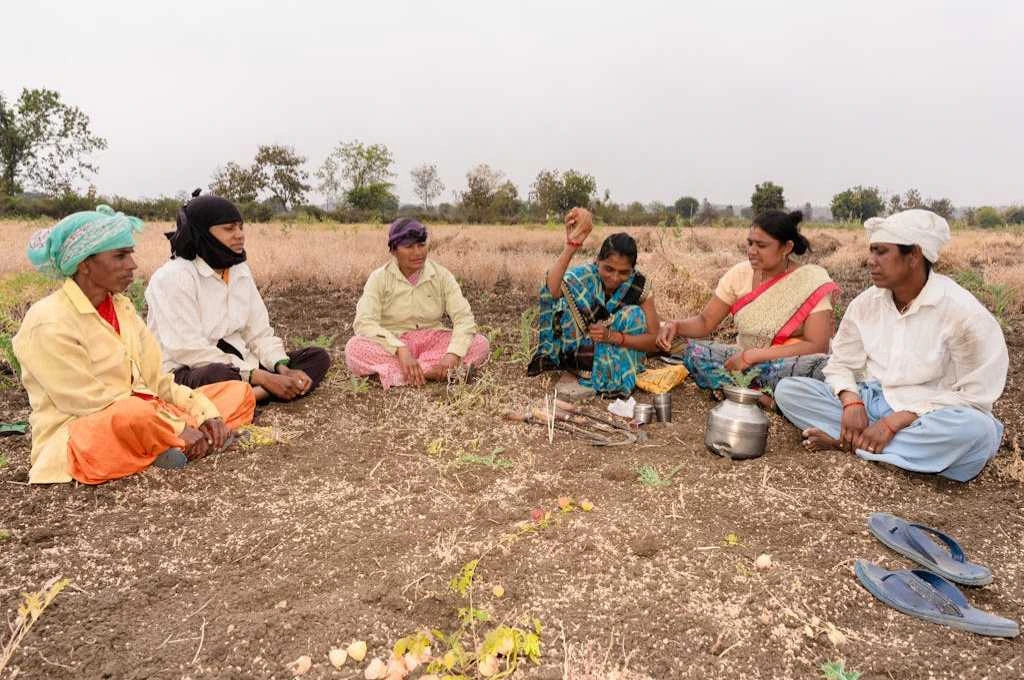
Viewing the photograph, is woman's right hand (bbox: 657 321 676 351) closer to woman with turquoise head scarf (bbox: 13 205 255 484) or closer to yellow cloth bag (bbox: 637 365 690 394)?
yellow cloth bag (bbox: 637 365 690 394)

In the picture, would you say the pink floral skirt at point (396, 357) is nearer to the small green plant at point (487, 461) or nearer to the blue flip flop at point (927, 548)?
the small green plant at point (487, 461)

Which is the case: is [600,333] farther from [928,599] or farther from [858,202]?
[858,202]

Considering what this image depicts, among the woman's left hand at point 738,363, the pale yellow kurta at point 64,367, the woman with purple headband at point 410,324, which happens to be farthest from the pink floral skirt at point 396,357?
the woman's left hand at point 738,363

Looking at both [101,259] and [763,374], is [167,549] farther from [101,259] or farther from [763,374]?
[763,374]

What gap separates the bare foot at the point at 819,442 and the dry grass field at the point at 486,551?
0.10 meters

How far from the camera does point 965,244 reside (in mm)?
12039

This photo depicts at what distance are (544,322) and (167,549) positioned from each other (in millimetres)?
2615

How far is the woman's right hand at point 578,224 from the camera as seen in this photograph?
391cm

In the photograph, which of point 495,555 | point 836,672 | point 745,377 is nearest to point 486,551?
point 495,555

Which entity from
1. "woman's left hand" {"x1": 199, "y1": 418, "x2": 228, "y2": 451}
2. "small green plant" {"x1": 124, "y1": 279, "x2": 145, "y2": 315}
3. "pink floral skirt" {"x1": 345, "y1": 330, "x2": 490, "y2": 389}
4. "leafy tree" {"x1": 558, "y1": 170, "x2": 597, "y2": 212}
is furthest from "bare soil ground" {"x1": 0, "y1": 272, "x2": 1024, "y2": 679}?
"leafy tree" {"x1": 558, "y1": 170, "x2": 597, "y2": 212}

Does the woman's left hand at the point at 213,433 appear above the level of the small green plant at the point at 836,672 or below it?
above

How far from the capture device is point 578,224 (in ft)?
12.9

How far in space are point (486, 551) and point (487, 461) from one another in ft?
2.39

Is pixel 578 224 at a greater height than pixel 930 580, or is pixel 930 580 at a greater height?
pixel 578 224
